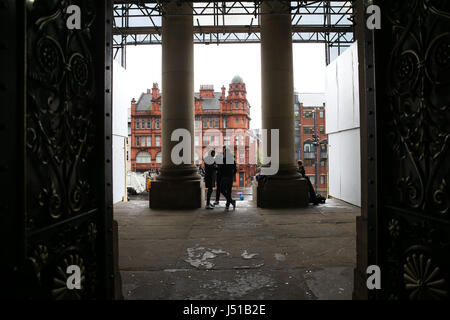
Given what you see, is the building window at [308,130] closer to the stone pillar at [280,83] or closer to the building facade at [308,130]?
the building facade at [308,130]

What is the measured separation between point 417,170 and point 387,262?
0.72 meters

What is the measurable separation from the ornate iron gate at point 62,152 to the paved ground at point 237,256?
1.12m

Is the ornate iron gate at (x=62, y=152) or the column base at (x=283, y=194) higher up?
the ornate iron gate at (x=62, y=152)

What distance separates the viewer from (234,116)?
191ft

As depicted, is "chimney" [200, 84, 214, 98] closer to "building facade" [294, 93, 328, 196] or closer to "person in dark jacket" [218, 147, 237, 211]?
"building facade" [294, 93, 328, 196]

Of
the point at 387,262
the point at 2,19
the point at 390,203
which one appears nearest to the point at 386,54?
the point at 390,203

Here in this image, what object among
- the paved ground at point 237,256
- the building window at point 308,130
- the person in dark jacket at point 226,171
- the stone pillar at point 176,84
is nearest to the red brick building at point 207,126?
the building window at point 308,130

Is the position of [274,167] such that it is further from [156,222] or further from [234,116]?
[234,116]

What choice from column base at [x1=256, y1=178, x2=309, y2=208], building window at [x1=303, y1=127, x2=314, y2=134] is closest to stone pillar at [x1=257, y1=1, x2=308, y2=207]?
column base at [x1=256, y1=178, x2=309, y2=208]

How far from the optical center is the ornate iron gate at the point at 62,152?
1404mm

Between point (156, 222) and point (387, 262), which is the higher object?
point (387, 262)

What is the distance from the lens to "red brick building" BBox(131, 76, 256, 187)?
57.6 meters
